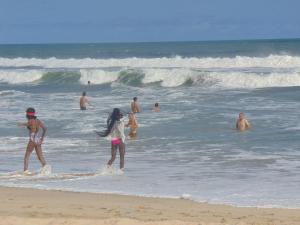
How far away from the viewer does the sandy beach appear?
8.50m

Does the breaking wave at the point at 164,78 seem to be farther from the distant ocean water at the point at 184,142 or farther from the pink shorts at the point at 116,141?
the pink shorts at the point at 116,141

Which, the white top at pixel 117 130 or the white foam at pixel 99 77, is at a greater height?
the white foam at pixel 99 77

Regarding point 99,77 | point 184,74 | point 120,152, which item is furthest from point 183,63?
point 120,152

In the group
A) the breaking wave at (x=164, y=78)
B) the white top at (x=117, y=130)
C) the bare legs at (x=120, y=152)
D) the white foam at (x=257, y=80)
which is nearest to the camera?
the bare legs at (x=120, y=152)

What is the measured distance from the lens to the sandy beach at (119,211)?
850 cm

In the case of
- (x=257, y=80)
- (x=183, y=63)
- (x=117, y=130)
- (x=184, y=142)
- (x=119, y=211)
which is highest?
(x=183, y=63)

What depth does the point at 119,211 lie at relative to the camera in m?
9.53

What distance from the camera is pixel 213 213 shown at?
9.44 metres

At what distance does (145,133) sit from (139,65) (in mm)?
40630

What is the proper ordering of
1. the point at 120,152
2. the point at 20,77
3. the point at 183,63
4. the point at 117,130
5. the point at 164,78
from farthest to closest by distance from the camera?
the point at 183,63
the point at 20,77
the point at 164,78
the point at 117,130
the point at 120,152

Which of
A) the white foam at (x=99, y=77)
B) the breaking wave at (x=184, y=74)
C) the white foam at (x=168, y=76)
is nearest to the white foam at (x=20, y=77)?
the breaking wave at (x=184, y=74)

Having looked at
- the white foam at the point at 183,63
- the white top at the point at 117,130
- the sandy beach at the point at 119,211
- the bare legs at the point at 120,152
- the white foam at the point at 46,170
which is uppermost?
the white foam at the point at 183,63

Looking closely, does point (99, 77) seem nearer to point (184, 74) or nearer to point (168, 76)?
point (168, 76)

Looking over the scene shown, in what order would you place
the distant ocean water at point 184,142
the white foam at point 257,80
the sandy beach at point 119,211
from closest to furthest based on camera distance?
1. the sandy beach at point 119,211
2. the distant ocean water at point 184,142
3. the white foam at point 257,80
